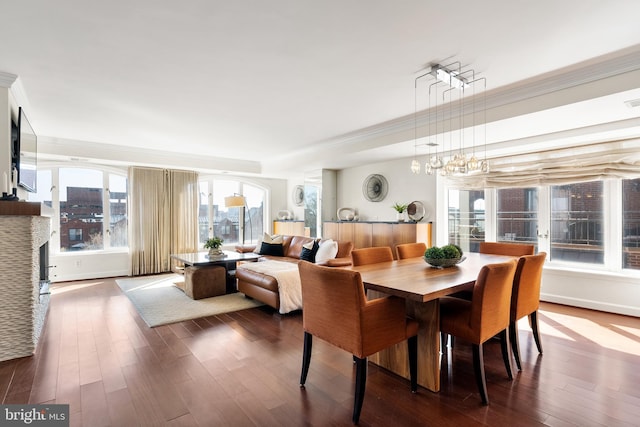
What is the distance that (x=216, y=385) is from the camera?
2.29m

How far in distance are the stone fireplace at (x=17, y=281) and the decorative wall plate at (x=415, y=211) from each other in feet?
15.5

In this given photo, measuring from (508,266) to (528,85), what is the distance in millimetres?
1899

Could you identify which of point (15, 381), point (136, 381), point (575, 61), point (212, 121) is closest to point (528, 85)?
point (575, 61)

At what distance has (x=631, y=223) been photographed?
386 cm

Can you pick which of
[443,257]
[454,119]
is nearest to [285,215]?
[454,119]

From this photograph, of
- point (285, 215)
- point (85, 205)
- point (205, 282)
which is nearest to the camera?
point (205, 282)

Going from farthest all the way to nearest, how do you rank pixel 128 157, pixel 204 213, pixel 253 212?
pixel 253 212, pixel 204 213, pixel 128 157

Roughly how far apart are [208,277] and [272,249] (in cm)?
184

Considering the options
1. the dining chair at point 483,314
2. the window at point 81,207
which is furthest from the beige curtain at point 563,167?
the window at point 81,207

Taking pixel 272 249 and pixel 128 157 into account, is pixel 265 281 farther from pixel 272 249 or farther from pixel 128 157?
pixel 128 157

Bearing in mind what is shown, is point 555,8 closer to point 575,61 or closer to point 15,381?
point 575,61

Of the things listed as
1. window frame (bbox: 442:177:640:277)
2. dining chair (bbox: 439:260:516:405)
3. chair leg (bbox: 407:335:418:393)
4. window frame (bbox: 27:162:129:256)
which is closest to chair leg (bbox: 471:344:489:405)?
dining chair (bbox: 439:260:516:405)

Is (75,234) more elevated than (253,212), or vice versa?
(253,212)

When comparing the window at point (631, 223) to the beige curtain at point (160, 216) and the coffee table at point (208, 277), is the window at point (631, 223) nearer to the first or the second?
the coffee table at point (208, 277)
